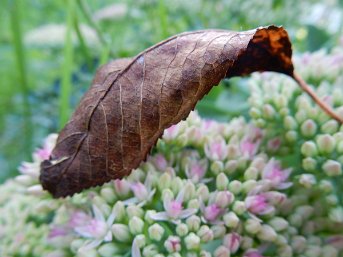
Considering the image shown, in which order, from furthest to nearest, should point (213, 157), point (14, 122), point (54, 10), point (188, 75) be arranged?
point (54, 10)
point (14, 122)
point (213, 157)
point (188, 75)

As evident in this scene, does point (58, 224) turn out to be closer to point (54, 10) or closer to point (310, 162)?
point (310, 162)

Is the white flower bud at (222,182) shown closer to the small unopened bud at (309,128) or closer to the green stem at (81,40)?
the small unopened bud at (309,128)

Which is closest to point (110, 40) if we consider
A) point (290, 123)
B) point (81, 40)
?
point (81, 40)

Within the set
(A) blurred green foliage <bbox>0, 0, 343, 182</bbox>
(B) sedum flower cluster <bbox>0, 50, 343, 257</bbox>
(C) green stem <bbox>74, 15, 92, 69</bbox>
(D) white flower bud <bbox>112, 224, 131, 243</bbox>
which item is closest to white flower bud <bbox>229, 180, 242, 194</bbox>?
(B) sedum flower cluster <bbox>0, 50, 343, 257</bbox>

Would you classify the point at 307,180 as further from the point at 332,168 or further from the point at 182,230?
the point at 182,230

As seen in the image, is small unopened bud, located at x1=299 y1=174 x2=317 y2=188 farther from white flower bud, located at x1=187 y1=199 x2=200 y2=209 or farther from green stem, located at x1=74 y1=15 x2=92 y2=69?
green stem, located at x1=74 y1=15 x2=92 y2=69

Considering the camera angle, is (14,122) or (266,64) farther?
(14,122)

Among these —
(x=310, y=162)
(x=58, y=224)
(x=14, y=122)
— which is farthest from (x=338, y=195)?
(x=14, y=122)
